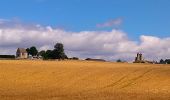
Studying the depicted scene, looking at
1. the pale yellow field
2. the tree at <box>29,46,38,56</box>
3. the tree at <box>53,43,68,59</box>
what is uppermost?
the tree at <box>29,46,38,56</box>

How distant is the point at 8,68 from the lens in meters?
58.4

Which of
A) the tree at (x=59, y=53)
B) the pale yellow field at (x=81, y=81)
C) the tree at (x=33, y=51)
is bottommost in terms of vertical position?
the pale yellow field at (x=81, y=81)

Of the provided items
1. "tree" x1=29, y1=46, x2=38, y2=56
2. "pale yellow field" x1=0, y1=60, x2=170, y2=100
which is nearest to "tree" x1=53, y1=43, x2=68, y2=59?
"tree" x1=29, y1=46, x2=38, y2=56

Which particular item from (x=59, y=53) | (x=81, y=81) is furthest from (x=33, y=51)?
(x=81, y=81)

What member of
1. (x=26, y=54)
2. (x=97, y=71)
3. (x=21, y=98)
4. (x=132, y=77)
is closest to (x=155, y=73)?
(x=132, y=77)

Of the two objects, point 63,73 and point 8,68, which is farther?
point 8,68

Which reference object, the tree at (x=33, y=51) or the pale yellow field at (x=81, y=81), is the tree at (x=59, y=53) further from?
the pale yellow field at (x=81, y=81)

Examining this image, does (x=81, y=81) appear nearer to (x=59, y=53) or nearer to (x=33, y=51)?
(x=59, y=53)

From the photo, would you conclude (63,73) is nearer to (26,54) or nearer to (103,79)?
(103,79)

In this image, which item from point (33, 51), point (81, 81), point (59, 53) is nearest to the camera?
point (81, 81)

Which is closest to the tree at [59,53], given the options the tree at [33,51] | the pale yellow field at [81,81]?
the tree at [33,51]

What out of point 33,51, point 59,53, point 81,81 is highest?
point 33,51

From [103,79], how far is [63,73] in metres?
7.34

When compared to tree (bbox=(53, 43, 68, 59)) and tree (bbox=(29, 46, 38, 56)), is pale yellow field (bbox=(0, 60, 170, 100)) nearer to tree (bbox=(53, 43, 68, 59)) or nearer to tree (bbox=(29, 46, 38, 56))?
tree (bbox=(53, 43, 68, 59))
